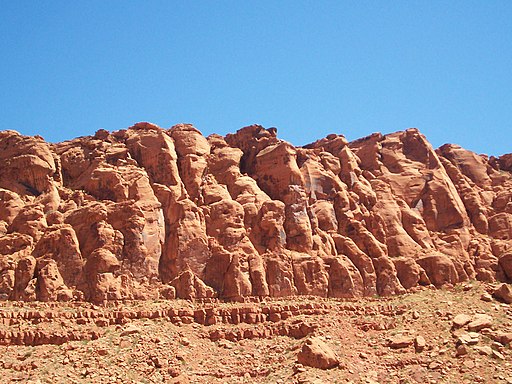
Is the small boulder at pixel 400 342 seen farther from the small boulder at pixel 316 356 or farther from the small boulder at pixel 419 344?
the small boulder at pixel 316 356

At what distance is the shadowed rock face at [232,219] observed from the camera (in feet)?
152

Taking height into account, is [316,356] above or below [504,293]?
below

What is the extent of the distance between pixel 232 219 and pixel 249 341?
10.5 meters

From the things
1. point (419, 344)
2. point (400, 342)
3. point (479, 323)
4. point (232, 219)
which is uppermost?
point (232, 219)

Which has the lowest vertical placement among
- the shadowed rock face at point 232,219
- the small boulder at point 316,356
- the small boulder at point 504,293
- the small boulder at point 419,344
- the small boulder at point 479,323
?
the small boulder at point 316,356

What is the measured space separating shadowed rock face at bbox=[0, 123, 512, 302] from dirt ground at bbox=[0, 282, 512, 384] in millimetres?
2191

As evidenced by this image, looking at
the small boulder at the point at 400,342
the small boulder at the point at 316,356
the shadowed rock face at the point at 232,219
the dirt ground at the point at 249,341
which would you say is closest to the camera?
the dirt ground at the point at 249,341

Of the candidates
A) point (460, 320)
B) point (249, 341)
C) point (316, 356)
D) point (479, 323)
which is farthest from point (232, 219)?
point (479, 323)

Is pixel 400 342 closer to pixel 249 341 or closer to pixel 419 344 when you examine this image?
pixel 419 344

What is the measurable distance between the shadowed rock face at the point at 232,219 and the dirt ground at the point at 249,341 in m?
2.19

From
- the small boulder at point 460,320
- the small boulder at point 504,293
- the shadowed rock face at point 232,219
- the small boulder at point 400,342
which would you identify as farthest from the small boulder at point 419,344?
the small boulder at point 504,293

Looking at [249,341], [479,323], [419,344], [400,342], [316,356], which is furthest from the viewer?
[479,323]

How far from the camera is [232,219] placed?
5119 cm

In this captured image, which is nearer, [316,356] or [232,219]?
[316,356]
